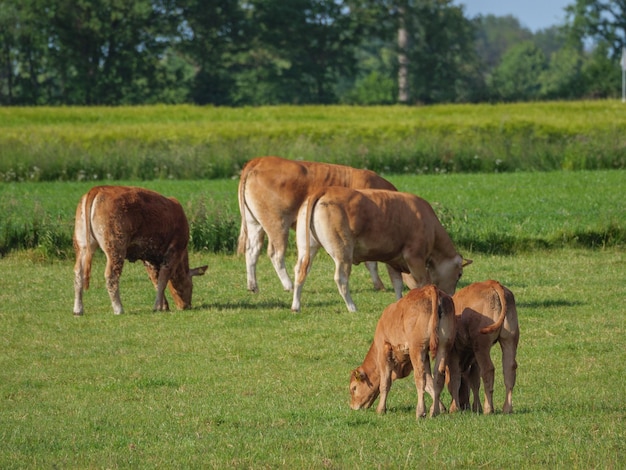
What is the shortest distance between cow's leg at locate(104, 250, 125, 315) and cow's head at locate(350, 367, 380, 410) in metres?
5.91

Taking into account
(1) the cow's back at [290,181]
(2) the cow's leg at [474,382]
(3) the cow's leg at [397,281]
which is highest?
(1) the cow's back at [290,181]

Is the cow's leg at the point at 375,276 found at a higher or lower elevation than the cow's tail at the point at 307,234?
lower

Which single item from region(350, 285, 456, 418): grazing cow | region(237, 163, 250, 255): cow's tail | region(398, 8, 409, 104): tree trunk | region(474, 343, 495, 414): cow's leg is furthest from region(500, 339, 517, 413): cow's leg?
region(398, 8, 409, 104): tree trunk

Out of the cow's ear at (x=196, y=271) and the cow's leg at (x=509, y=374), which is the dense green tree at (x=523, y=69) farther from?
the cow's leg at (x=509, y=374)

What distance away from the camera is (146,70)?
214 feet

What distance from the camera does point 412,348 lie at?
9328 mm

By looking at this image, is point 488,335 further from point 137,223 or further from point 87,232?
point 87,232

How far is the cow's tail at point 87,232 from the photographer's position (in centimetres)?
1502

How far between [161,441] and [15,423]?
150 cm

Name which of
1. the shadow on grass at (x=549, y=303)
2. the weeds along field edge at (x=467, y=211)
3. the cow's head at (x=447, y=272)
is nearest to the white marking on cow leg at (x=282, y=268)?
the cow's head at (x=447, y=272)

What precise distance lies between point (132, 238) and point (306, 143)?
18.7 meters

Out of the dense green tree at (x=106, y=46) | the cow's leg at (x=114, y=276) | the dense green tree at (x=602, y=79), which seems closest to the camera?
the cow's leg at (x=114, y=276)

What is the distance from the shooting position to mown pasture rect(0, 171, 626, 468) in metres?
8.41

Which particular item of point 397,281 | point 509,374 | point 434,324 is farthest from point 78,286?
point 509,374
